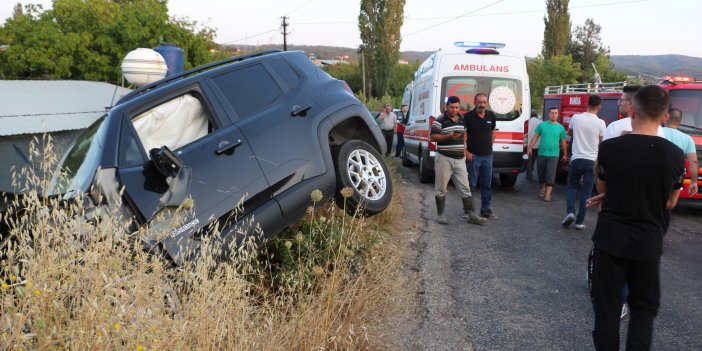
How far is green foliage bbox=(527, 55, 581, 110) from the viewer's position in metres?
42.9

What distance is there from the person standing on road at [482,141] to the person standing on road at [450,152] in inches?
16.9

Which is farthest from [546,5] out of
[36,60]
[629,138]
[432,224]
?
[629,138]

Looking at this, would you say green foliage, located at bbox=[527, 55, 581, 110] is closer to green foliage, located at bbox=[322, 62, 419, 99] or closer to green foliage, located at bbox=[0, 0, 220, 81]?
green foliage, located at bbox=[322, 62, 419, 99]

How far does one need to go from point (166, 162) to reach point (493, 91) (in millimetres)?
7999

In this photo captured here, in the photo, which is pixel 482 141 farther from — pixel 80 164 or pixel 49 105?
pixel 49 105

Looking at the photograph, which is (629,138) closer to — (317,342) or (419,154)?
(317,342)

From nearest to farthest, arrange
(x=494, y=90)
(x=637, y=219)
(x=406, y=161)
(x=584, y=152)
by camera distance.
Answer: (x=637, y=219), (x=584, y=152), (x=494, y=90), (x=406, y=161)

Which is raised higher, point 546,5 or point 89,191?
point 546,5

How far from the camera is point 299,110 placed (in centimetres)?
530

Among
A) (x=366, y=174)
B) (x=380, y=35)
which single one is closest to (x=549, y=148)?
(x=366, y=174)

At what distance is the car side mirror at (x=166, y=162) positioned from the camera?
158 inches

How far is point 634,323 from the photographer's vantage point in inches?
134

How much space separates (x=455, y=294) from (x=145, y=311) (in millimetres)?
3214

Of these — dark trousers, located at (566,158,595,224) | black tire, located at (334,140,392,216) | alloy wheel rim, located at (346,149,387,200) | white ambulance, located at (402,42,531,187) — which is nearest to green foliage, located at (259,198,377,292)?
black tire, located at (334,140,392,216)
